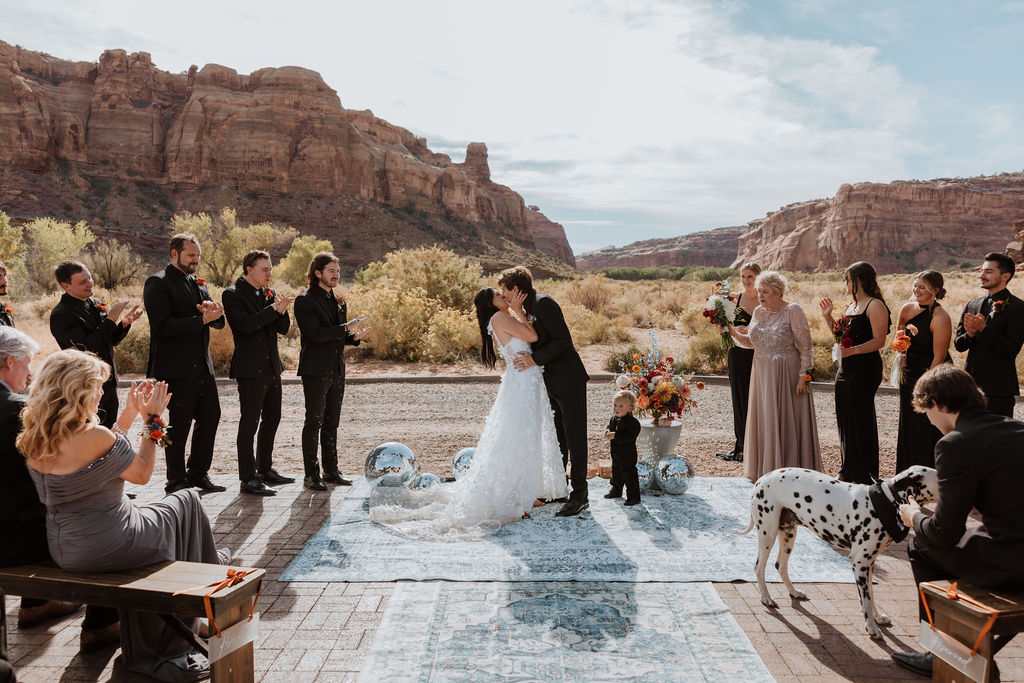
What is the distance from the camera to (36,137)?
2594 inches

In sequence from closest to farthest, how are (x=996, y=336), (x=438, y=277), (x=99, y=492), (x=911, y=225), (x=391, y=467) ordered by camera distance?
(x=99, y=492), (x=996, y=336), (x=391, y=467), (x=438, y=277), (x=911, y=225)

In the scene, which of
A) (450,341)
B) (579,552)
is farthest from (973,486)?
(450,341)

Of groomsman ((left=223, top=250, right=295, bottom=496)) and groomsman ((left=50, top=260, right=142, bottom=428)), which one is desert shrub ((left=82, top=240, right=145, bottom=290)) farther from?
groomsman ((left=223, top=250, right=295, bottom=496))

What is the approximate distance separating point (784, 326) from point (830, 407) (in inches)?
220

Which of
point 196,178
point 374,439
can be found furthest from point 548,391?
point 196,178

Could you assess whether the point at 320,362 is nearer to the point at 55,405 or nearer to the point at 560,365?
the point at 560,365

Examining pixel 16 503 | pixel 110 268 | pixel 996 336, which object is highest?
pixel 110 268

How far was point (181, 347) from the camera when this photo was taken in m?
5.66

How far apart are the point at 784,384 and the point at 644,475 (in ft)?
5.13

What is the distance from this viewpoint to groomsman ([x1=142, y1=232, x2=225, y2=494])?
5551mm

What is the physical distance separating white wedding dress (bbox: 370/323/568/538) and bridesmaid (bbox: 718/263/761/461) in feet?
9.45

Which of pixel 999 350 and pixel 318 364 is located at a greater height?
pixel 999 350

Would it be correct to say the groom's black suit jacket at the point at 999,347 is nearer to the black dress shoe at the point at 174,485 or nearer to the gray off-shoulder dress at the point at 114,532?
the gray off-shoulder dress at the point at 114,532

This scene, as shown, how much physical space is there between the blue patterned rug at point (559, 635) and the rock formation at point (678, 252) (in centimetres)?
16963
